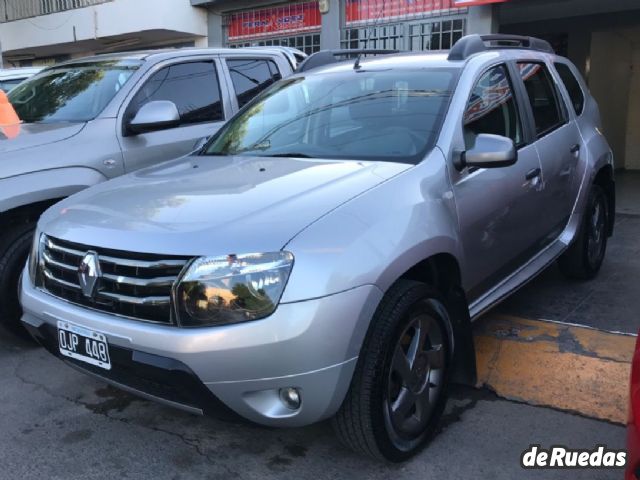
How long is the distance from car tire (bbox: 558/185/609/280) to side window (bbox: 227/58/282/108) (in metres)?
2.87

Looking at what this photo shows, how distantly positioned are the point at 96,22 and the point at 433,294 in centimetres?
1512

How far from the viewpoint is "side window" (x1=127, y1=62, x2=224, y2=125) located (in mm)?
4789

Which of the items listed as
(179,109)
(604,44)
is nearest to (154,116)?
(179,109)

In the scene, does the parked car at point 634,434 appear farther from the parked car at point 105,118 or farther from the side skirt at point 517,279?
the parked car at point 105,118

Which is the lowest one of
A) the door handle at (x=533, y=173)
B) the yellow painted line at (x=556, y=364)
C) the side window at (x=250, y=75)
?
the yellow painted line at (x=556, y=364)

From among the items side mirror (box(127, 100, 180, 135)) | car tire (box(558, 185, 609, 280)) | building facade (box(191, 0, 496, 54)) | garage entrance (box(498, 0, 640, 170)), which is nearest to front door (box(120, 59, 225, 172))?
side mirror (box(127, 100, 180, 135))

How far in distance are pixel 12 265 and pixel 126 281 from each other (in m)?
1.80

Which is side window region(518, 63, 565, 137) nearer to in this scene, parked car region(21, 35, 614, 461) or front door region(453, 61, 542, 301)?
parked car region(21, 35, 614, 461)

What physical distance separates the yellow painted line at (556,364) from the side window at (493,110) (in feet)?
4.10

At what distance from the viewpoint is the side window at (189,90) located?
479cm

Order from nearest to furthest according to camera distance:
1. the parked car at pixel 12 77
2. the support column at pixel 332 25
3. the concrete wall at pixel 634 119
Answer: the parked car at pixel 12 77
the support column at pixel 332 25
the concrete wall at pixel 634 119

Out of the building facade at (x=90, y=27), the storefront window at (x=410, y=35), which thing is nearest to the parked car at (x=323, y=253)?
the storefront window at (x=410, y=35)

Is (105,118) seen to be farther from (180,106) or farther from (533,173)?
(533,173)

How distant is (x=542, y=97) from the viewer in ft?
14.2
